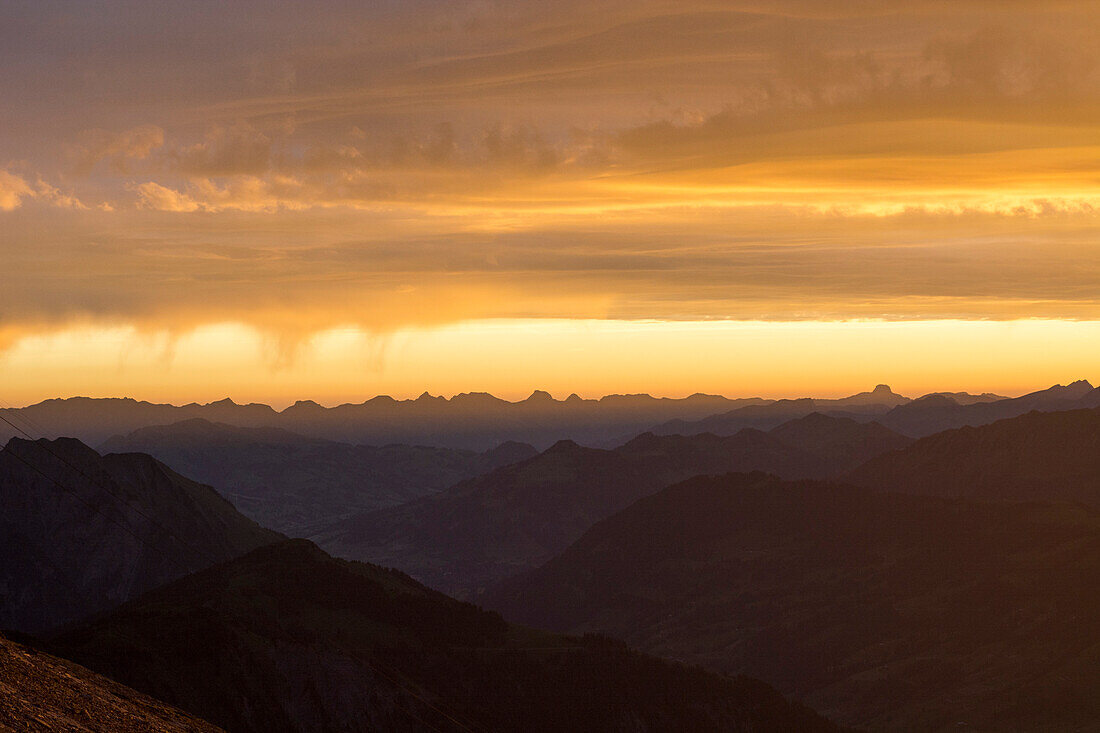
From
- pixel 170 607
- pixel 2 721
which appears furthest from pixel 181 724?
pixel 170 607

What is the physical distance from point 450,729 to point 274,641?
37.6 meters

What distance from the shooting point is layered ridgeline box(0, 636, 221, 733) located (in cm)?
6053

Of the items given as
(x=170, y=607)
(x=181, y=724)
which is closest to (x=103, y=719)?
(x=181, y=724)

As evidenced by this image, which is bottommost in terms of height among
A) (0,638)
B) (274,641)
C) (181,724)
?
(274,641)

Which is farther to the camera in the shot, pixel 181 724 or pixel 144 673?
pixel 144 673

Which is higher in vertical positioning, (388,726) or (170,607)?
(170,607)

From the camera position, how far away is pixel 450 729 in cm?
19075

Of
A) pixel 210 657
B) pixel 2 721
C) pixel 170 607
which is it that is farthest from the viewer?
pixel 170 607

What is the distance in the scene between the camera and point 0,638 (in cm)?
7950

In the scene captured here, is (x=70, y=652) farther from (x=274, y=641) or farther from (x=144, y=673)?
(x=274, y=641)

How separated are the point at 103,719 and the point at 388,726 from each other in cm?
12315

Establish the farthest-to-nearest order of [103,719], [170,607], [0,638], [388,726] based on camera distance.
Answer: [170,607], [388,726], [0,638], [103,719]

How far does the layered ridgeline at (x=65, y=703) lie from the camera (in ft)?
199

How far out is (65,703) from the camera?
→ 68062 millimetres
